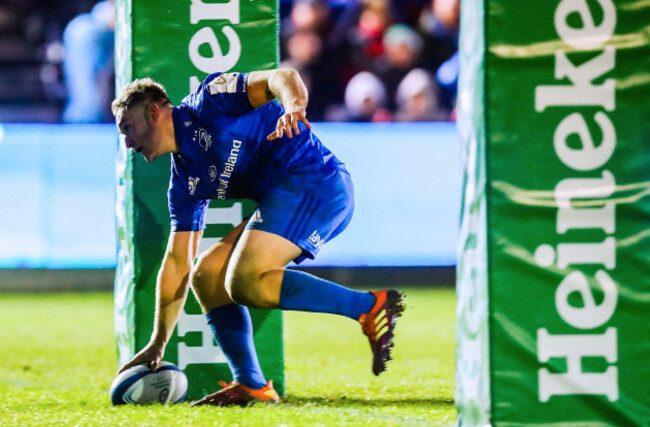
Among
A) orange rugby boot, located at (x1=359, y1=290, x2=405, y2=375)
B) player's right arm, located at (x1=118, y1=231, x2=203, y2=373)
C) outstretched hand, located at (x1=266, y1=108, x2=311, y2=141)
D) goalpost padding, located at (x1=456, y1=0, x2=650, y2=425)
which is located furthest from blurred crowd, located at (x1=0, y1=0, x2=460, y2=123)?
goalpost padding, located at (x1=456, y1=0, x2=650, y2=425)

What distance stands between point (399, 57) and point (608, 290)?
987 centimetres

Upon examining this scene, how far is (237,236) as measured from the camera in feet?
16.5

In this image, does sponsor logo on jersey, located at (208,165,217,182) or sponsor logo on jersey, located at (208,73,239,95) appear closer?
sponsor logo on jersey, located at (208,73,239,95)

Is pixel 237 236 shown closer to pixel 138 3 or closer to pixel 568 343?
pixel 138 3

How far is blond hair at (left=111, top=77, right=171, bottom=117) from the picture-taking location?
4.83 meters

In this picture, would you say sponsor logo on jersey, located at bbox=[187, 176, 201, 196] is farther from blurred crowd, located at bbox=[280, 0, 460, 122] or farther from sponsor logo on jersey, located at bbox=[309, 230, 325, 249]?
blurred crowd, located at bbox=[280, 0, 460, 122]

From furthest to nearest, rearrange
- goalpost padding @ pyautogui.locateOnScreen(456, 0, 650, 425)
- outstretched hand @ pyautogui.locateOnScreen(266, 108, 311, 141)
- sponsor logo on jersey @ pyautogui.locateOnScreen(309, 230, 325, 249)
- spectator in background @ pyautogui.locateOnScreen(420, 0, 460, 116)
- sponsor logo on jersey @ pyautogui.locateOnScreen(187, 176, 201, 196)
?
spectator in background @ pyautogui.locateOnScreen(420, 0, 460, 116) → sponsor logo on jersey @ pyautogui.locateOnScreen(187, 176, 201, 196) → sponsor logo on jersey @ pyautogui.locateOnScreen(309, 230, 325, 249) → outstretched hand @ pyautogui.locateOnScreen(266, 108, 311, 141) → goalpost padding @ pyautogui.locateOnScreen(456, 0, 650, 425)

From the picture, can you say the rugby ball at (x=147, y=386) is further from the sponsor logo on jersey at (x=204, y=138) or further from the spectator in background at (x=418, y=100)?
the spectator in background at (x=418, y=100)

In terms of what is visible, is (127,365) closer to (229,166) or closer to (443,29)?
(229,166)

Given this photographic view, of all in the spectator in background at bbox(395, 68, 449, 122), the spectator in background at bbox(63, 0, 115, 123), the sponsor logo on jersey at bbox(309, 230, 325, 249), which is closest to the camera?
the sponsor logo on jersey at bbox(309, 230, 325, 249)

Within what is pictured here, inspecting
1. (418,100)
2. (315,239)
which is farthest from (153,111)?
(418,100)

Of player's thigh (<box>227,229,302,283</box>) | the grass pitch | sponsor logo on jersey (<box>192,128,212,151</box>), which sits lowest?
the grass pitch

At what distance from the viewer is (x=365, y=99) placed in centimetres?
1264

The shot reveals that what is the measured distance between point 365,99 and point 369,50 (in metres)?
1.20
